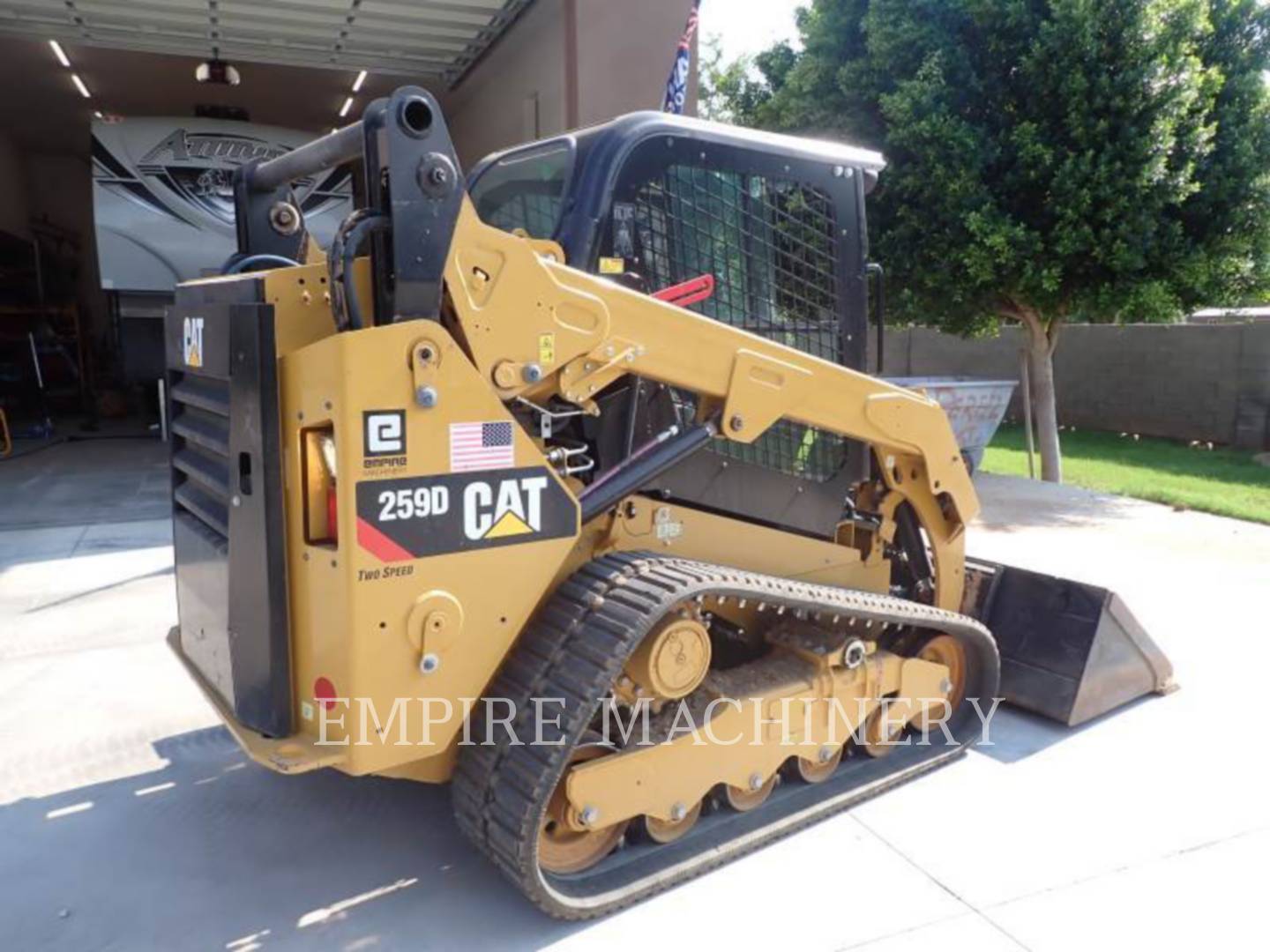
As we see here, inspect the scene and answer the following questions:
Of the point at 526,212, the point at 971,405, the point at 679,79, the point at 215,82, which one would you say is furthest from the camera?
the point at 215,82

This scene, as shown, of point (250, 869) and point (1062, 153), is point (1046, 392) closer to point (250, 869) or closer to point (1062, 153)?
point (1062, 153)

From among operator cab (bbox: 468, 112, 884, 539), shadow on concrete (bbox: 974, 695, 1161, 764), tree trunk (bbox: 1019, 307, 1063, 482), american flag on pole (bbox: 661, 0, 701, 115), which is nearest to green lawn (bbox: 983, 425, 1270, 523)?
tree trunk (bbox: 1019, 307, 1063, 482)

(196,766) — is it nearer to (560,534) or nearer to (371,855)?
(371,855)

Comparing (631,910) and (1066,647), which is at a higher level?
(1066,647)

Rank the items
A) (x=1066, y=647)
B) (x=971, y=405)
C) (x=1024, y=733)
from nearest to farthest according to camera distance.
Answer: (x=1024, y=733) → (x=1066, y=647) → (x=971, y=405)

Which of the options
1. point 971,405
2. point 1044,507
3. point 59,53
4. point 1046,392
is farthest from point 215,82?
point 1044,507

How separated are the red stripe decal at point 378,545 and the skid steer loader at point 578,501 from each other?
1cm

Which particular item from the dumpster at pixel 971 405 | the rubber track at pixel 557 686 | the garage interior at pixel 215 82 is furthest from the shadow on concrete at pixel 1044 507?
the rubber track at pixel 557 686

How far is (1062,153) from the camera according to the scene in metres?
8.59

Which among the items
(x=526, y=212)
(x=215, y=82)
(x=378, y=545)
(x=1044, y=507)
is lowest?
(x=1044, y=507)

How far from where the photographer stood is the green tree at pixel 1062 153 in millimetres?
8242

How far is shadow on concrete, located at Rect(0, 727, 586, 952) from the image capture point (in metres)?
2.76

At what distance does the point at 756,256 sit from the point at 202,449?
191cm

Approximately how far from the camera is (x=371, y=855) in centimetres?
316
